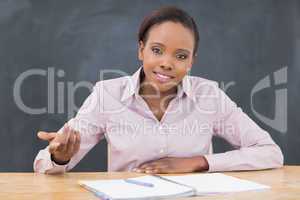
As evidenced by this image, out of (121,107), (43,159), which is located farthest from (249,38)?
(43,159)

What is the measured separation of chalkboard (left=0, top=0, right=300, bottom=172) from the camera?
100 inches

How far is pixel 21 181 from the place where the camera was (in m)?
1.51

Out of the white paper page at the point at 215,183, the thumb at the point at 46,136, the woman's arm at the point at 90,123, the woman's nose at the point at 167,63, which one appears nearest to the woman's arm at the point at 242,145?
the white paper page at the point at 215,183

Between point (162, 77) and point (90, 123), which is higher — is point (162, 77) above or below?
above

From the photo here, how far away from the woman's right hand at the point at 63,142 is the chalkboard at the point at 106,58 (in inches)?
38.8

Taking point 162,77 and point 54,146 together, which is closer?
point 54,146

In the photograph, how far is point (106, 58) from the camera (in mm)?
2627

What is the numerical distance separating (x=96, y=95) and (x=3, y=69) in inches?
29.9

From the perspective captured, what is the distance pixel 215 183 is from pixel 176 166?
1.00 feet

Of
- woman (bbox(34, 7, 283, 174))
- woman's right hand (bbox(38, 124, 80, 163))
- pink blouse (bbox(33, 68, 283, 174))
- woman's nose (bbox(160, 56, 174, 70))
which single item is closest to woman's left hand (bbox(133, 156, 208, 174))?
woman (bbox(34, 7, 283, 174))

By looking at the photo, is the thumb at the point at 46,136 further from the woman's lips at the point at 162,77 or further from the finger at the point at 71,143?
the woman's lips at the point at 162,77

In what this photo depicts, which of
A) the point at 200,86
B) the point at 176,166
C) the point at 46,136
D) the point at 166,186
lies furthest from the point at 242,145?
the point at 46,136

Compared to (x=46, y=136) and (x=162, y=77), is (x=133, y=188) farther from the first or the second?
(x=162, y=77)

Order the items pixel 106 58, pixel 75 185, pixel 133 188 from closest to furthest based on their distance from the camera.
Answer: pixel 133 188 < pixel 75 185 < pixel 106 58
